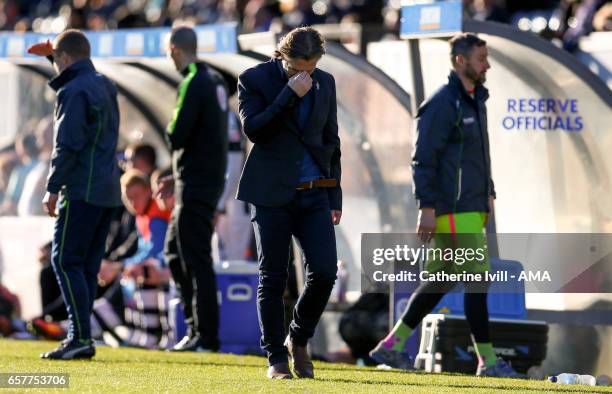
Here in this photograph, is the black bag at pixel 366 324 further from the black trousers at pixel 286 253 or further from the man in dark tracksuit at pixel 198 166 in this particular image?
the black trousers at pixel 286 253

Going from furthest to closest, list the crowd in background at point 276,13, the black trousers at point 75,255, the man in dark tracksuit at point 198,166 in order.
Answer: the crowd in background at point 276,13 < the man in dark tracksuit at point 198,166 < the black trousers at point 75,255

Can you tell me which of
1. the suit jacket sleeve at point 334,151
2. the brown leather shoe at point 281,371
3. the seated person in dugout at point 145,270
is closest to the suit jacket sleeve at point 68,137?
the suit jacket sleeve at point 334,151

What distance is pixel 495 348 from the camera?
10164 mm

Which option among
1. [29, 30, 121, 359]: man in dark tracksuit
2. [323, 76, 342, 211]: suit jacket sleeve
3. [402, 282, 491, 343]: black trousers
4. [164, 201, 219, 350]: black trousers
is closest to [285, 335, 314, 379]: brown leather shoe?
[323, 76, 342, 211]: suit jacket sleeve

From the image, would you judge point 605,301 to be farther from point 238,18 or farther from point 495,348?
point 238,18

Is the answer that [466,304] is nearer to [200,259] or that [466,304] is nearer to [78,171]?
[200,259]

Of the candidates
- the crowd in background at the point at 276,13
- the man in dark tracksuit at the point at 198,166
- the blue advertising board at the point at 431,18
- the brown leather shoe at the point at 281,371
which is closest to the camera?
the brown leather shoe at the point at 281,371

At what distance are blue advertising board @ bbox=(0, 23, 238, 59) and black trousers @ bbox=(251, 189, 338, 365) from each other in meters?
4.08

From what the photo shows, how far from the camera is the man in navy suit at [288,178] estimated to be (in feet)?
27.1

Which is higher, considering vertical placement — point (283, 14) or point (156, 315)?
point (283, 14)

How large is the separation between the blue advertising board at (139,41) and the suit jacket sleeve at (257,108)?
12.8 feet

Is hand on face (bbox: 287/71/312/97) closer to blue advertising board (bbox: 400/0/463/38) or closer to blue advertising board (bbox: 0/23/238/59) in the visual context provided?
blue advertising board (bbox: 400/0/463/38)

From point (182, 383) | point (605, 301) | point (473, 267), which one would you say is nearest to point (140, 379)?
point (182, 383)

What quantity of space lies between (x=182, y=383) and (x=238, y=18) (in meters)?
9.82
